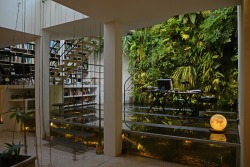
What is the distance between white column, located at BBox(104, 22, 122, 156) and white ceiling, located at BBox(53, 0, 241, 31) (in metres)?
0.33

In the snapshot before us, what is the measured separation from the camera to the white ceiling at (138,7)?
2.73 m

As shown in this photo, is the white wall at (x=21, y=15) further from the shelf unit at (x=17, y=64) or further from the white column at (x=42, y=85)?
the shelf unit at (x=17, y=64)

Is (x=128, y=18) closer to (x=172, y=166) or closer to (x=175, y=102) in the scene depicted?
(x=172, y=166)

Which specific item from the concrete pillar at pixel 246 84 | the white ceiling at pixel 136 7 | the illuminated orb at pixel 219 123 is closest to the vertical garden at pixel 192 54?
the illuminated orb at pixel 219 123

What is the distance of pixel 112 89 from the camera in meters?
3.50

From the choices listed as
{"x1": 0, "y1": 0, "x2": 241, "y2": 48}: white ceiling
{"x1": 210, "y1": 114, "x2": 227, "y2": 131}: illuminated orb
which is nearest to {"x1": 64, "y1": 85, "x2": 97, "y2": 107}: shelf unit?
{"x1": 0, "y1": 0, "x2": 241, "y2": 48}: white ceiling

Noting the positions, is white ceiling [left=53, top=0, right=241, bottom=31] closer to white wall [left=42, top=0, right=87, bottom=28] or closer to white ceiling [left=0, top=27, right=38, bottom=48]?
white wall [left=42, top=0, right=87, bottom=28]

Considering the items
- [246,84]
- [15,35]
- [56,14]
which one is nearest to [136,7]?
[246,84]

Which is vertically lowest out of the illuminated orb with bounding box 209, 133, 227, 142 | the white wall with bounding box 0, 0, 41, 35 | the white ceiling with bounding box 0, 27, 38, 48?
the illuminated orb with bounding box 209, 133, 227, 142

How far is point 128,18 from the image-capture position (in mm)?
3387

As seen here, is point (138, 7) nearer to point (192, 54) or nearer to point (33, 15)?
point (33, 15)

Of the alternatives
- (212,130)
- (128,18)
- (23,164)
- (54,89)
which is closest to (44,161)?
(23,164)

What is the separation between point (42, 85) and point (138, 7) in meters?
2.99

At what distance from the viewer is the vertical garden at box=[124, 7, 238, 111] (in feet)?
21.4
